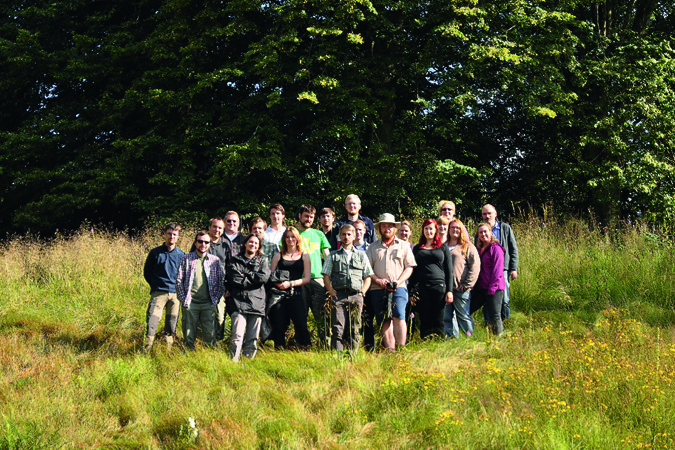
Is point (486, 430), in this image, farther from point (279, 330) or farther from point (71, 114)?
point (71, 114)

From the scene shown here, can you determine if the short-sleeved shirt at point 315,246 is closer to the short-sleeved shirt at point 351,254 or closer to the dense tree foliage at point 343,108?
the short-sleeved shirt at point 351,254

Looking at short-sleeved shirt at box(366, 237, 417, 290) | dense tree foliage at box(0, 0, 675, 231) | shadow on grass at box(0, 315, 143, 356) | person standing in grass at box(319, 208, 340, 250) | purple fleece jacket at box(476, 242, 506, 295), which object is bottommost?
shadow on grass at box(0, 315, 143, 356)

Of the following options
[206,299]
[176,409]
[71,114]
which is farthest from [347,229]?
[71,114]

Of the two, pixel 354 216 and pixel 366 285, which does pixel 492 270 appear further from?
pixel 354 216

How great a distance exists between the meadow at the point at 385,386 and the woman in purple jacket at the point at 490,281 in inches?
13.5

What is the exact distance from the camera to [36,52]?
16750 millimetres

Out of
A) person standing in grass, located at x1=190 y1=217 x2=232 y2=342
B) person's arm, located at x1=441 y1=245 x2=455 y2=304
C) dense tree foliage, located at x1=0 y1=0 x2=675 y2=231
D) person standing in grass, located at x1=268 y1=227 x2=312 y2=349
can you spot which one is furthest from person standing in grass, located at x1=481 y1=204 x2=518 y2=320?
dense tree foliage, located at x1=0 y1=0 x2=675 y2=231

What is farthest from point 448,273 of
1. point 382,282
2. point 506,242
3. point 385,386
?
point 385,386

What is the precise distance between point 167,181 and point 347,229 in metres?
10.2

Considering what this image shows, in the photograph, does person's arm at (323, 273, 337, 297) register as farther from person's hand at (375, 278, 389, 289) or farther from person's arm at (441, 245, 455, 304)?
person's arm at (441, 245, 455, 304)

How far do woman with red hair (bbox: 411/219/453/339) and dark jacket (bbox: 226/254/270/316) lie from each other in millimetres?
1905

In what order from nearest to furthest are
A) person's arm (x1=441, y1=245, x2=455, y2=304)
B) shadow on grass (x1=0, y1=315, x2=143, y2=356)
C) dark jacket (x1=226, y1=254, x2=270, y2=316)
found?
1. dark jacket (x1=226, y1=254, x2=270, y2=316)
2. person's arm (x1=441, y1=245, x2=455, y2=304)
3. shadow on grass (x1=0, y1=315, x2=143, y2=356)

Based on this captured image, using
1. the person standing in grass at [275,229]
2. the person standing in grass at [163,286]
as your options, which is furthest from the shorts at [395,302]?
the person standing in grass at [163,286]

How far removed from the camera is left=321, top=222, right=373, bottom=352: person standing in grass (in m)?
5.96
